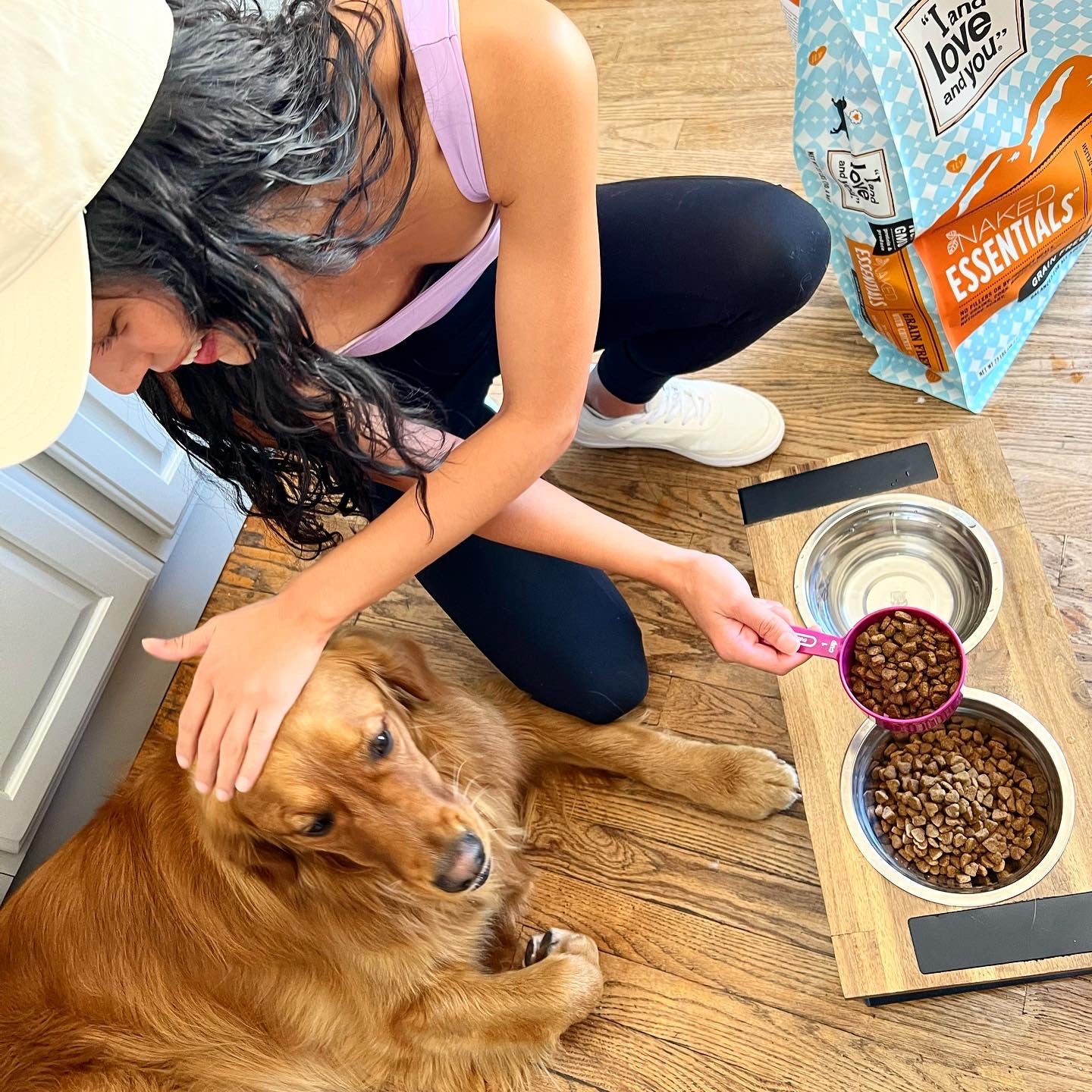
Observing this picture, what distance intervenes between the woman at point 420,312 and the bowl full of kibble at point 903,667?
0.34 ft

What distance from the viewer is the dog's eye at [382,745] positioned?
3.57 ft

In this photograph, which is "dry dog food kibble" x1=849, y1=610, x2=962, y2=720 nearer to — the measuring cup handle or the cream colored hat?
the measuring cup handle

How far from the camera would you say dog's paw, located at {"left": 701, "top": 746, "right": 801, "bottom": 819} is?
4.50 feet

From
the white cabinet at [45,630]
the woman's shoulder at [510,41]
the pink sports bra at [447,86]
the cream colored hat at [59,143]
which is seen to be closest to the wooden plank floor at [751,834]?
the white cabinet at [45,630]

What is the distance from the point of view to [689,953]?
136cm

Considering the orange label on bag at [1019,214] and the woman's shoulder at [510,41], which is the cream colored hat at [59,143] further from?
the orange label on bag at [1019,214]

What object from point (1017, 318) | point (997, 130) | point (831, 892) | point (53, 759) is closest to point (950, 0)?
point (997, 130)

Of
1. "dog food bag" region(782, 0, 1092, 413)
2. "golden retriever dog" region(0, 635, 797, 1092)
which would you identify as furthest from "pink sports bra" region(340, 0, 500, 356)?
"dog food bag" region(782, 0, 1092, 413)

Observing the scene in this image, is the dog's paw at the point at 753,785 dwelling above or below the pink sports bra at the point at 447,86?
below

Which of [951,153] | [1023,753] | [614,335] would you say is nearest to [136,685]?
[614,335]

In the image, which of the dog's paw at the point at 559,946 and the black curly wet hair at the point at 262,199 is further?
the dog's paw at the point at 559,946

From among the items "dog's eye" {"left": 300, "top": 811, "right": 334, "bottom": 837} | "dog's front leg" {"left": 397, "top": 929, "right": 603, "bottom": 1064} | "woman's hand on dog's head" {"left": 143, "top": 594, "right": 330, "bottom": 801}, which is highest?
"woman's hand on dog's head" {"left": 143, "top": 594, "right": 330, "bottom": 801}

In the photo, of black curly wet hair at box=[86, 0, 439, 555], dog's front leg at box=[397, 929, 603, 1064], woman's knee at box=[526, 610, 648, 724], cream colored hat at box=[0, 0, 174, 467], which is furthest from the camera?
woman's knee at box=[526, 610, 648, 724]

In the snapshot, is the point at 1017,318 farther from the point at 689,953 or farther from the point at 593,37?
the point at 593,37
